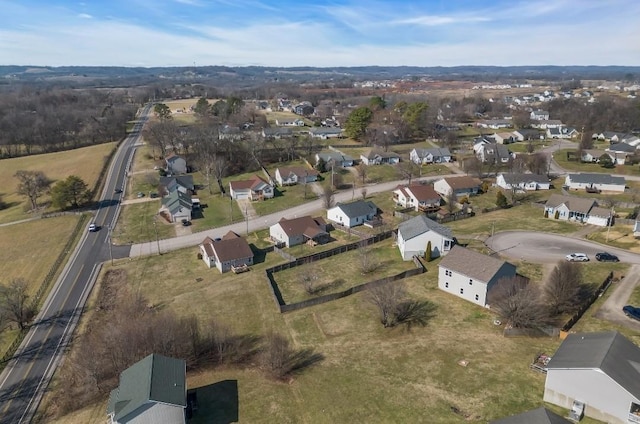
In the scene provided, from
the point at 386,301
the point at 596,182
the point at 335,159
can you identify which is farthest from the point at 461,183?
the point at 386,301

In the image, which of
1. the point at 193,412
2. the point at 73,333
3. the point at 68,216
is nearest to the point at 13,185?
the point at 68,216

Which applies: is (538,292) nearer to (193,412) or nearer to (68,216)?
(193,412)

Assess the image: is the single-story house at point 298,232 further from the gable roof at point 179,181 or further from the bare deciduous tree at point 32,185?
the bare deciduous tree at point 32,185

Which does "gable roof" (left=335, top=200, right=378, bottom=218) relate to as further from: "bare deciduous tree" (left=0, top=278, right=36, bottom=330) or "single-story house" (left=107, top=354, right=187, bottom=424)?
"bare deciduous tree" (left=0, top=278, right=36, bottom=330)

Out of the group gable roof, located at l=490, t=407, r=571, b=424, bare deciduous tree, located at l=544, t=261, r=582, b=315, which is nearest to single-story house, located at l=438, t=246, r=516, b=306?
bare deciduous tree, located at l=544, t=261, r=582, b=315

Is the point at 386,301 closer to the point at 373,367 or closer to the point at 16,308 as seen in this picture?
the point at 373,367

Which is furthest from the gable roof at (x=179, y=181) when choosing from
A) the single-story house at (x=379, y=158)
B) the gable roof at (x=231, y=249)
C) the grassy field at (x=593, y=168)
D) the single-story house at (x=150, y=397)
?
the grassy field at (x=593, y=168)
